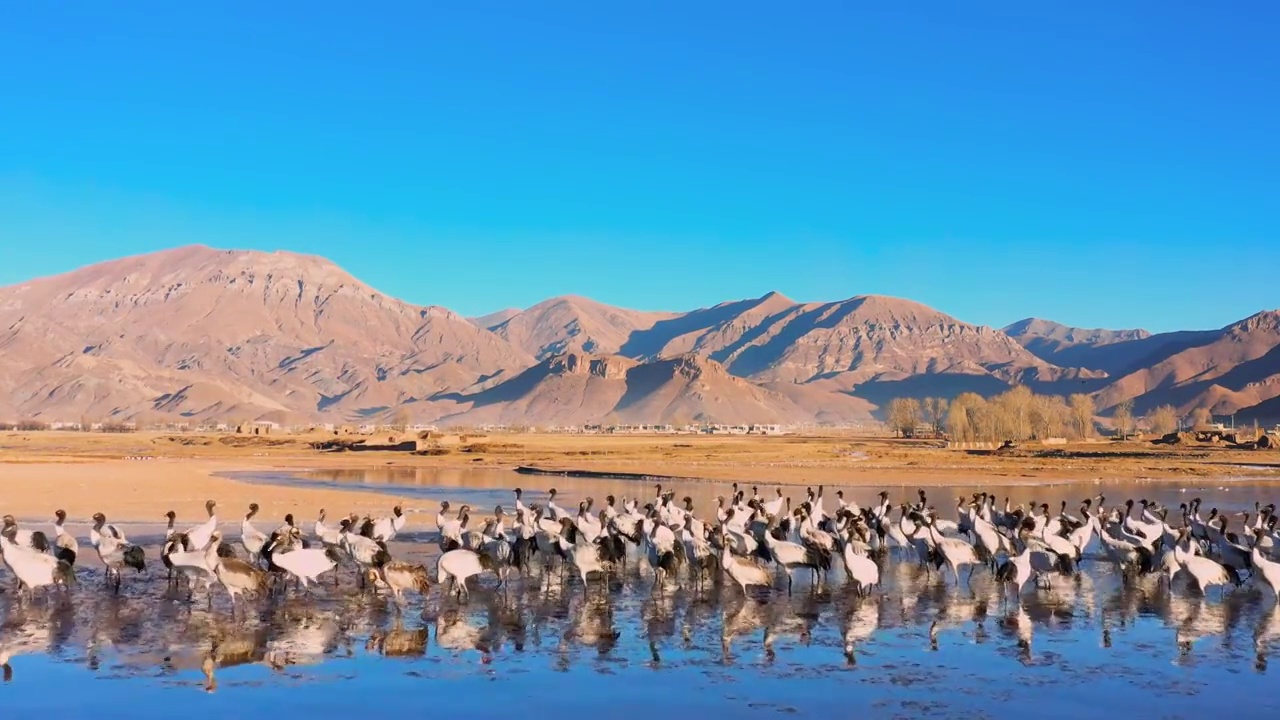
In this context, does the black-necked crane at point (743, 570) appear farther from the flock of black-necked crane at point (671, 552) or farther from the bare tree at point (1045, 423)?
the bare tree at point (1045, 423)

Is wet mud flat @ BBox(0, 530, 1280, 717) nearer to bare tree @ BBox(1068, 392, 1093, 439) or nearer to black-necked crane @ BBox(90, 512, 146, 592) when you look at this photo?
black-necked crane @ BBox(90, 512, 146, 592)

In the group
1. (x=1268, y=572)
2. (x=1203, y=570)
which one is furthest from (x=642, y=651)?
(x=1268, y=572)

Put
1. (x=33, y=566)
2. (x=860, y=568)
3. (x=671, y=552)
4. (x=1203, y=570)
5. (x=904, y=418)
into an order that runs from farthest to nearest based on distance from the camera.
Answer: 1. (x=904, y=418)
2. (x=671, y=552)
3. (x=1203, y=570)
4. (x=860, y=568)
5. (x=33, y=566)

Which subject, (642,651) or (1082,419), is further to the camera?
(1082,419)

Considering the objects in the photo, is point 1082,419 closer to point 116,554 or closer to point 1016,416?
point 1016,416

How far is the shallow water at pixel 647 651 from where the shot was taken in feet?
37.4

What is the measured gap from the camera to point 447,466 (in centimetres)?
6825

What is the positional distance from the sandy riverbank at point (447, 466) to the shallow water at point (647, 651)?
14.2 meters

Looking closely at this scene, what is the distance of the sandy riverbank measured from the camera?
113 ft

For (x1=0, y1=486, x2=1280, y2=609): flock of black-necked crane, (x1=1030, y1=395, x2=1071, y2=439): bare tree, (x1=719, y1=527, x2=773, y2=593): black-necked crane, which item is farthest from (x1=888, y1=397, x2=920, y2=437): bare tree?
(x1=719, y1=527, x2=773, y2=593): black-necked crane

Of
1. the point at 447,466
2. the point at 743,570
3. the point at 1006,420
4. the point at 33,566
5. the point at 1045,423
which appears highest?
the point at 1006,420

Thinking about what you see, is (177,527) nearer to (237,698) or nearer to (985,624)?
(237,698)

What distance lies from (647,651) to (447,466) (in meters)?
55.9

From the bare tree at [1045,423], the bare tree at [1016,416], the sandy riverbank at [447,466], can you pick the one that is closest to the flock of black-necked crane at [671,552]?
the sandy riverbank at [447,466]
